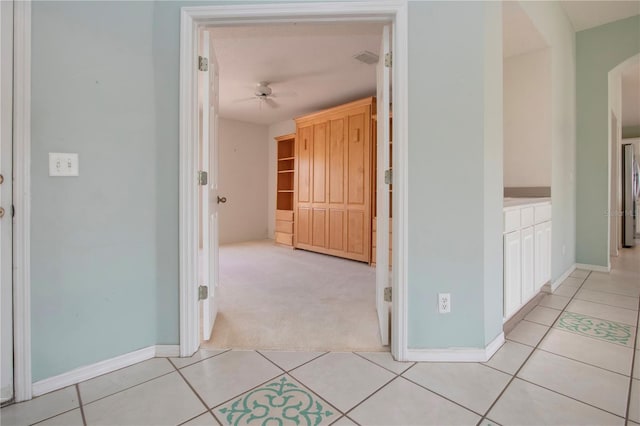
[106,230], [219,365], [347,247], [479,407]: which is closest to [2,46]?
[106,230]

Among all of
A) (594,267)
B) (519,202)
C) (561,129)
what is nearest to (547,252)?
(519,202)

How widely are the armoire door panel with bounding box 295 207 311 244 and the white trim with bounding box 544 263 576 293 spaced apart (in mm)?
3338

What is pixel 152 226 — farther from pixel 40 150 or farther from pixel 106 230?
pixel 40 150

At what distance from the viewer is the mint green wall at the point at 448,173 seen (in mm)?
1657

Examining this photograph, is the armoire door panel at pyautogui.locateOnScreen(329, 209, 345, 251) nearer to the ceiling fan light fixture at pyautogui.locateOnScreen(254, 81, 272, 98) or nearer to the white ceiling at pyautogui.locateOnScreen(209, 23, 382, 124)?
the white ceiling at pyautogui.locateOnScreen(209, 23, 382, 124)

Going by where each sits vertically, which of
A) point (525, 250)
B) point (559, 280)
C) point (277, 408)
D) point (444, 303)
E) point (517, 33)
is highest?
point (517, 33)

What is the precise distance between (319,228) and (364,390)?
3.62 meters

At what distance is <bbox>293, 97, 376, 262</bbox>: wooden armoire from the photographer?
14.1ft

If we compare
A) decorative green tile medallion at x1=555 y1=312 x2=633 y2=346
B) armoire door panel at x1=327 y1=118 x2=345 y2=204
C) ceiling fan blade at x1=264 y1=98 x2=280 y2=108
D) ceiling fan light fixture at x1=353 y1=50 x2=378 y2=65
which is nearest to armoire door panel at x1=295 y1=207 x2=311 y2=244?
armoire door panel at x1=327 y1=118 x2=345 y2=204

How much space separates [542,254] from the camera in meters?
2.58

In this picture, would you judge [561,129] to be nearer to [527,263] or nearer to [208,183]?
[527,263]

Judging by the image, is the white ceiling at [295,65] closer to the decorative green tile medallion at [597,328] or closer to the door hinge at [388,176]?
the door hinge at [388,176]

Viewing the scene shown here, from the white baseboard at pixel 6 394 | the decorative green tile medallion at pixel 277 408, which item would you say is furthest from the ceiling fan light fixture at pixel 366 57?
the white baseboard at pixel 6 394

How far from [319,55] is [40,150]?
2763mm
